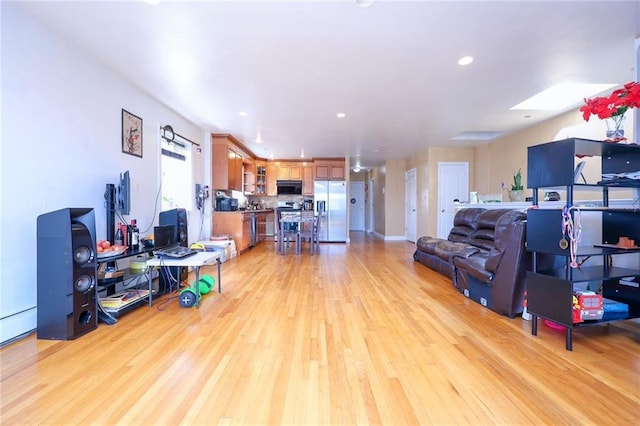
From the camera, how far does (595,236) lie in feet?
7.77

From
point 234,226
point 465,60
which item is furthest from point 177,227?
point 465,60

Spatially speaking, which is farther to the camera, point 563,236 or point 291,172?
point 291,172

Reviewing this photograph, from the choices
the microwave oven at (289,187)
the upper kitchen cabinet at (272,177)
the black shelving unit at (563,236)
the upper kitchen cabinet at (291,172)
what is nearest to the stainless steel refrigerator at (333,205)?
the microwave oven at (289,187)

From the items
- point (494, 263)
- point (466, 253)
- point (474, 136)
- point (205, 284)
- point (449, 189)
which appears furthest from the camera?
point (449, 189)

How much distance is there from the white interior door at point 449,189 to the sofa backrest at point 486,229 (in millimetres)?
2942

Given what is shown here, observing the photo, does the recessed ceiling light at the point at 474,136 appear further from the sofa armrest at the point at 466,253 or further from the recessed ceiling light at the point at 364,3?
the recessed ceiling light at the point at 364,3

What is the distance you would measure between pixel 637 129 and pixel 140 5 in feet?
14.0

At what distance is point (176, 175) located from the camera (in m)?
4.60

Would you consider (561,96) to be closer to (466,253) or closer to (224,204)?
(466,253)

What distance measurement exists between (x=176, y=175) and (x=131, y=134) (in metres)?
1.33

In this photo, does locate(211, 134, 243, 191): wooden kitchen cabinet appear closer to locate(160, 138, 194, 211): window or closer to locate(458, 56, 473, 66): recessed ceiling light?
locate(160, 138, 194, 211): window

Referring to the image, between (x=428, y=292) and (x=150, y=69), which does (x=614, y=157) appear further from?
(x=150, y=69)

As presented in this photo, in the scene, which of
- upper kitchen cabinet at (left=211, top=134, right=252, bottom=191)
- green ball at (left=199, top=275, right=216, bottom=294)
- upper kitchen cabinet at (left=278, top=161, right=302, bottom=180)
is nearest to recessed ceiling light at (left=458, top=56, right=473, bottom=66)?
green ball at (left=199, top=275, right=216, bottom=294)

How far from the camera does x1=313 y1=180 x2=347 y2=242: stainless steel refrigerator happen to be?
774cm
